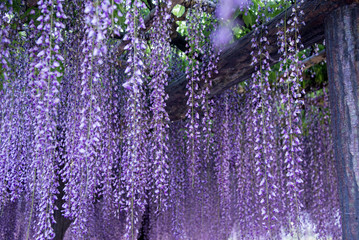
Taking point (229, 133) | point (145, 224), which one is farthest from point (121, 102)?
point (145, 224)

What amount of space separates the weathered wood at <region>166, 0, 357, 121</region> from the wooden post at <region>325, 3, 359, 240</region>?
106mm

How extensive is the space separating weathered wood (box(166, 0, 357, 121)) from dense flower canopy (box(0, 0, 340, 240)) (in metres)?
0.07

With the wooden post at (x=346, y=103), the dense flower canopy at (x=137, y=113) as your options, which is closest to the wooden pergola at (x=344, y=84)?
the wooden post at (x=346, y=103)

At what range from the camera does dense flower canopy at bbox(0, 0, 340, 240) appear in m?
1.95

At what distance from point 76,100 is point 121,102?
0.91 metres

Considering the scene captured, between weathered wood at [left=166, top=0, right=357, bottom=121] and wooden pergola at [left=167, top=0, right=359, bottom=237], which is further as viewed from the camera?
weathered wood at [left=166, top=0, right=357, bottom=121]

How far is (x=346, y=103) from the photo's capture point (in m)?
2.03

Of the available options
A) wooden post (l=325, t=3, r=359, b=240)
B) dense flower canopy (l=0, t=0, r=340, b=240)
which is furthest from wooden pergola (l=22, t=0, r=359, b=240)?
dense flower canopy (l=0, t=0, r=340, b=240)

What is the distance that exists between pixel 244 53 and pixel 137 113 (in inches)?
40.0

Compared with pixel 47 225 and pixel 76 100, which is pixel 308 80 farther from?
pixel 47 225

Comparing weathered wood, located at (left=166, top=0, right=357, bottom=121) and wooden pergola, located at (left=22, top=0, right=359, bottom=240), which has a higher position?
weathered wood, located at (left=166, top=0, right=357, bottom=121)

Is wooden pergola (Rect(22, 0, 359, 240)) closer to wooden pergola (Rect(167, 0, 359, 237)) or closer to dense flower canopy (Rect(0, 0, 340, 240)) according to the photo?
wooden pergola (Rect(167, 0, 359, 237))

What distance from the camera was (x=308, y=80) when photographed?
4324 mm

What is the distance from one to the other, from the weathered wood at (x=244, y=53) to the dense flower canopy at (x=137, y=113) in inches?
2.9
